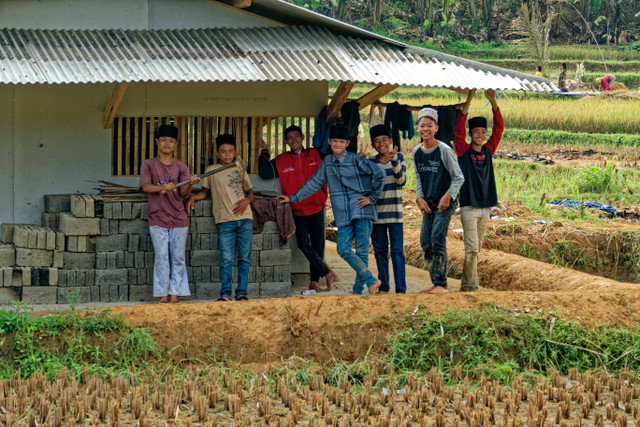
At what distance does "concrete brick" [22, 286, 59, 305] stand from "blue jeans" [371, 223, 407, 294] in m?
3.17

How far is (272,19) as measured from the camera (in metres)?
9.71

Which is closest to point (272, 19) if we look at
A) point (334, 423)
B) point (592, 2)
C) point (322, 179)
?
point (322, 179)

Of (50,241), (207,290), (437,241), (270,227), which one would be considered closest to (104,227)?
(50,241)

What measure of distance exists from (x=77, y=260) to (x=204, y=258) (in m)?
1.24

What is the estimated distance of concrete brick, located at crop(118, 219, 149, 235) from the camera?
8.79 m

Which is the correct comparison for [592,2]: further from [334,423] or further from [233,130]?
[334,423]

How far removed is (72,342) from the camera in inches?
296

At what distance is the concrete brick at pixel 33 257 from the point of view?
8.64m

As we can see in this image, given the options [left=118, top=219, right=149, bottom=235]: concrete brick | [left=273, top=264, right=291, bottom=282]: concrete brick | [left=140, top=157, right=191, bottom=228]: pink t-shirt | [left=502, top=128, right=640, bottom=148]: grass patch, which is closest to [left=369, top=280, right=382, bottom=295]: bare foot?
[left=273, top=264, right=291, bottom=282]: concrete brick

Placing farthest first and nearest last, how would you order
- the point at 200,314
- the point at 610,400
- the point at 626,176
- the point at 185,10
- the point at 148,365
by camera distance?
the point at 626,176, the point at 185,10, the point at 200,314, the point at 148,365, the point at 610,400

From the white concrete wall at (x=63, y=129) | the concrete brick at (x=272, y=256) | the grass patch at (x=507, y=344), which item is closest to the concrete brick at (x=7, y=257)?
the white concrete wall at (x=63, y=129)

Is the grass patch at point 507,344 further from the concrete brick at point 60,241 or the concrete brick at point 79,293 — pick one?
the concrete brick at point 60,241

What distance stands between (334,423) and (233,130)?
465cm

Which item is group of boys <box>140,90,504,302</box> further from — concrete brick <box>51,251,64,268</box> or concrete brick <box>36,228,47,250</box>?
concrete brick <box>36,228,47,250</box>
